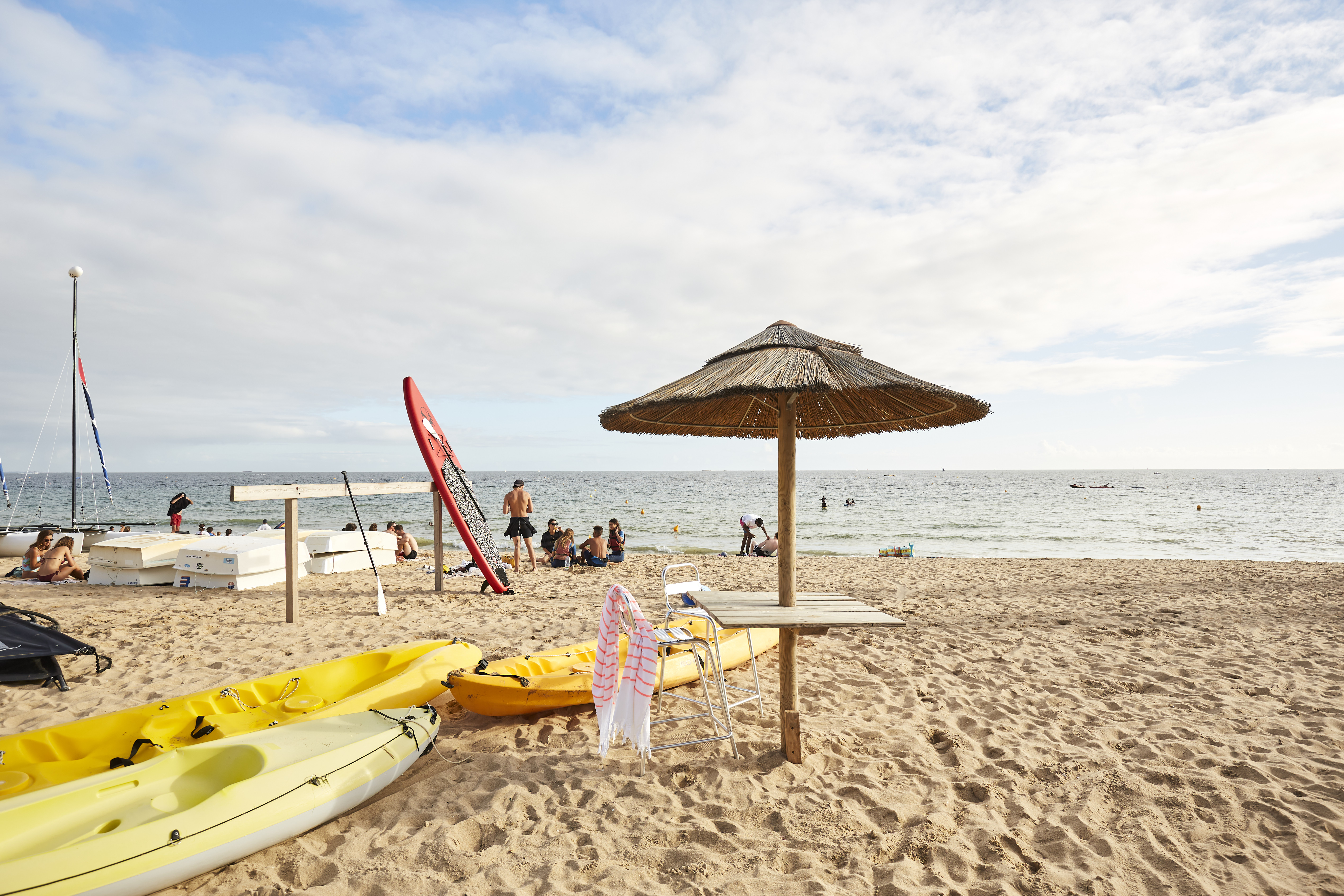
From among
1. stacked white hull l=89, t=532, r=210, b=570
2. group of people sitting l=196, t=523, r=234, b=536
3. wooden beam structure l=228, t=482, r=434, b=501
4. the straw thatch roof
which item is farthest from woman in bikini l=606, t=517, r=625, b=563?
the straw thatch roof

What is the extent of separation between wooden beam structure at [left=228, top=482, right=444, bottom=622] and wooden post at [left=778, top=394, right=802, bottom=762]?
4.64 metres

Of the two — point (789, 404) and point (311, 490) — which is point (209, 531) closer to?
point (311, 490)

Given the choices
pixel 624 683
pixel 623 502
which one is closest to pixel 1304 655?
pixel 624 683

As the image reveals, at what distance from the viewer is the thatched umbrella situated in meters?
3.33

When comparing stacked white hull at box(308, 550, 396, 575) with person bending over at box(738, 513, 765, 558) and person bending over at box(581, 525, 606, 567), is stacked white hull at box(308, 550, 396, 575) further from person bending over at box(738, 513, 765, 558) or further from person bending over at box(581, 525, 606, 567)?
person bending over at box(738, 513, 765, 558)

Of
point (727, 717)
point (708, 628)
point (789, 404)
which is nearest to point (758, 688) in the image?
point (727, 717)

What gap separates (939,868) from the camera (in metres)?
2.56

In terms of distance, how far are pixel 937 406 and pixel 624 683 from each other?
2621 millimetres

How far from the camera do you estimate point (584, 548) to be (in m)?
11.8

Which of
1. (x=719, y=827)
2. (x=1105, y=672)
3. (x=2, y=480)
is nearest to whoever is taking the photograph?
(x=719, y=827)

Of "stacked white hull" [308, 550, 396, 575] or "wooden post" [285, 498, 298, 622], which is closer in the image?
"wooden post" [285, 498, 298, 622]

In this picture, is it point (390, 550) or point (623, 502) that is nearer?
point (390, 550)

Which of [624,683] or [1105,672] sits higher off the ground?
[624,683]

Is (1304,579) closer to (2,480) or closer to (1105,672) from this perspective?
(1105,672)
